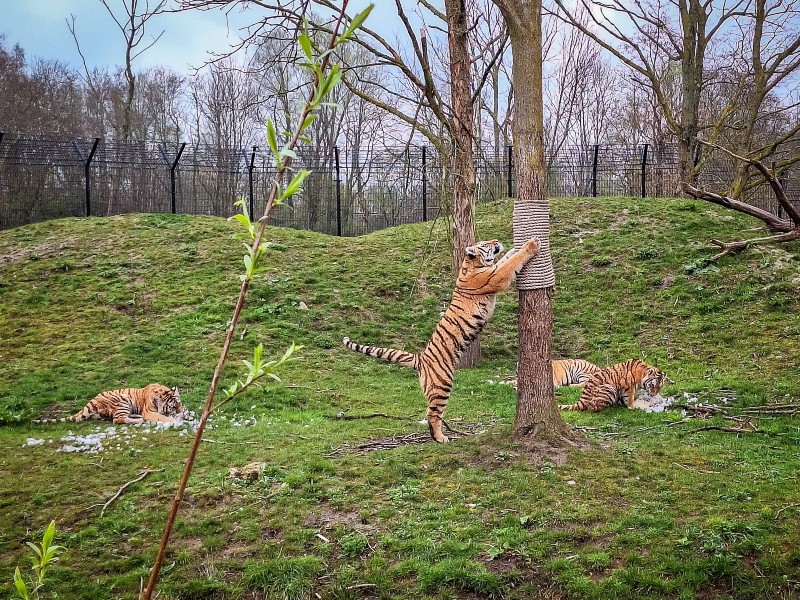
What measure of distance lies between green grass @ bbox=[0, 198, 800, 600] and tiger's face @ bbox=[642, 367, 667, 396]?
523 mm

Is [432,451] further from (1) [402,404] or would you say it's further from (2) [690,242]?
(2) [690,242]

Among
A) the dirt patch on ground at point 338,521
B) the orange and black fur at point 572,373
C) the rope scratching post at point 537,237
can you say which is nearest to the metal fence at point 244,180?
the orange and black fur at point 572,373

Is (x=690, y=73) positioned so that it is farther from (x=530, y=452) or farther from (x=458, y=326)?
(x=530, y=452)

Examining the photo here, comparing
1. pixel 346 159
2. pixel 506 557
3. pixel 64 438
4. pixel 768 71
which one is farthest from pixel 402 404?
pixel 768 71

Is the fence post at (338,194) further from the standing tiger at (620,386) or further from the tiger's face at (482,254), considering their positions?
the tiger's face at (482,254)

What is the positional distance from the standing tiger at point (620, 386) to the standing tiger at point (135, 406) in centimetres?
504

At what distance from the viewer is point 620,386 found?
7934mm

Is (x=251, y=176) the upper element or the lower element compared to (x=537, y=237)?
upper

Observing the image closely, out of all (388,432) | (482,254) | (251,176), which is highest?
(251,176)

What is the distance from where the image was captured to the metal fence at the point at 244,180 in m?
18.6

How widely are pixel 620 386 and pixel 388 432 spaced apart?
118 inches

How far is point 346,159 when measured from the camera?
18.6 metres

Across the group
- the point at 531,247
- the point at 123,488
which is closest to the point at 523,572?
the point at 531,247

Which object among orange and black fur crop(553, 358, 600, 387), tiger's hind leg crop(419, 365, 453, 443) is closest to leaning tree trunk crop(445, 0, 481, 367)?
orange and black fur crop(553, 358, 600, 387)
